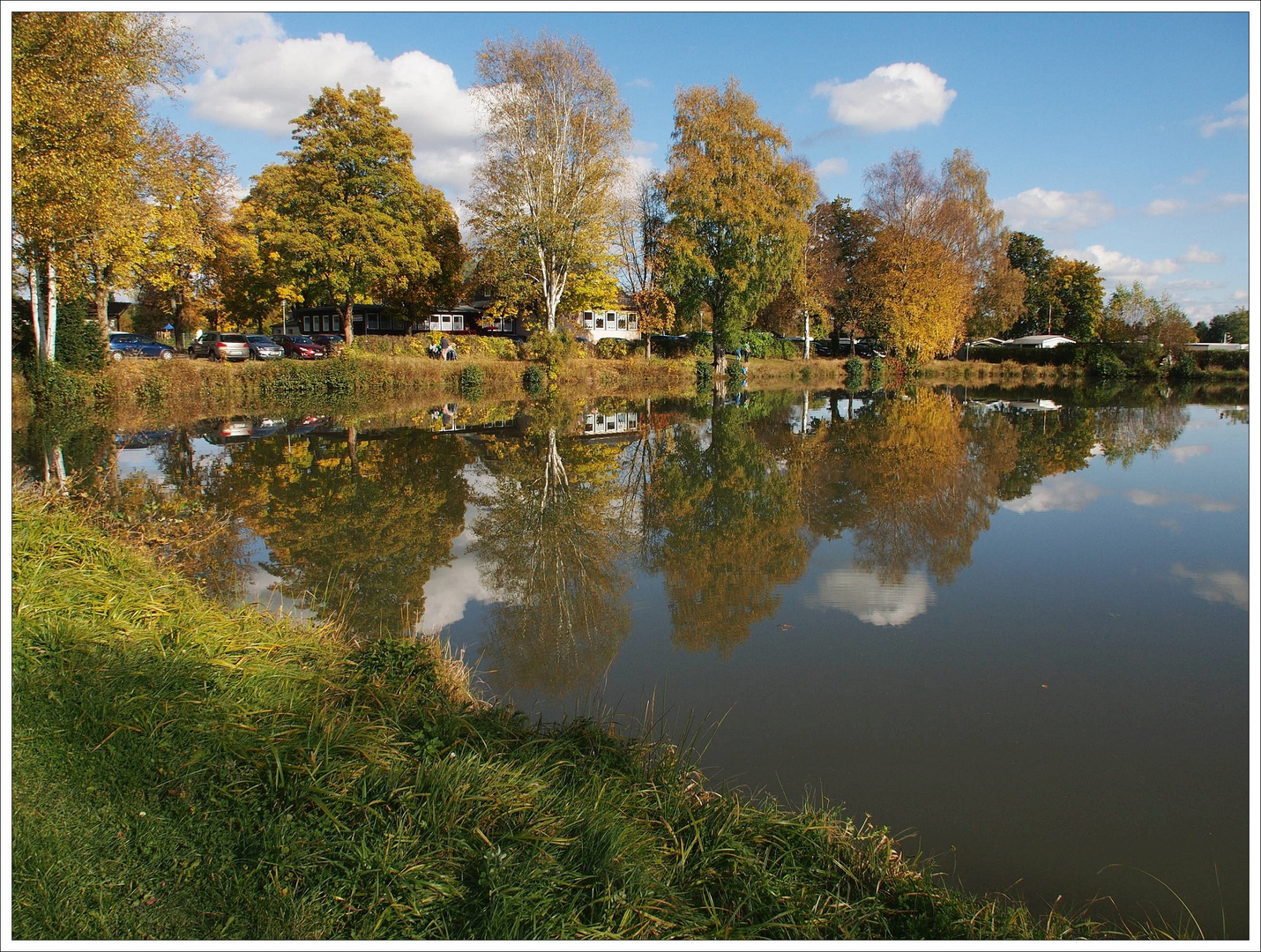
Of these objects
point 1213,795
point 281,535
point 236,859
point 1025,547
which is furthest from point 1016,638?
point 281,535

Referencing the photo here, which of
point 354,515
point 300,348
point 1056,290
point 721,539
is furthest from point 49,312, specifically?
point 1056,290

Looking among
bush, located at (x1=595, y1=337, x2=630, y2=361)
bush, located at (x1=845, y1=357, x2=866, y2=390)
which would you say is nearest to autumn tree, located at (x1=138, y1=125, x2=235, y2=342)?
bush, located at (x1=595, y1=337, x2=630, y2=361)

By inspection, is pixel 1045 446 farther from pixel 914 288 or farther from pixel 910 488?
pixel 914 288

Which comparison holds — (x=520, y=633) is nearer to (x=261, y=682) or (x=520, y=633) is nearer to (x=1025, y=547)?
(x=261, y=682)

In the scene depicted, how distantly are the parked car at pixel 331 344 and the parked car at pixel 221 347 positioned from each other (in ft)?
11.9

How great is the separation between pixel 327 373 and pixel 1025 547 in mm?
28081

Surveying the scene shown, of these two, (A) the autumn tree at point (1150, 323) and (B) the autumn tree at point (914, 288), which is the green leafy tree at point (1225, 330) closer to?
(A) the autumn tree at point (1150, 323)

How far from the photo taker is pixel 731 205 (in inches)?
1610

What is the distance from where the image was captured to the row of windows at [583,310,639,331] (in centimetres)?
5784

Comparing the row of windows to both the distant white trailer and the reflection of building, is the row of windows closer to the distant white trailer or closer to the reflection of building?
the distant white trailer

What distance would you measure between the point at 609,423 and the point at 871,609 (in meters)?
17.4

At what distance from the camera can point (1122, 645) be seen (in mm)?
6668

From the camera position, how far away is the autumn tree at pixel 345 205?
3491 centimetres

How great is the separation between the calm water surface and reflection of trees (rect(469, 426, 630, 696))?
A: 0.05 metres
